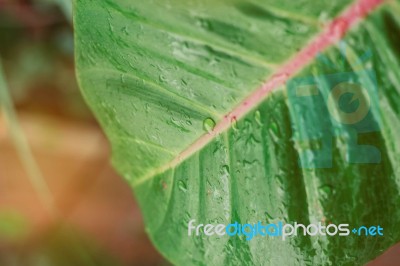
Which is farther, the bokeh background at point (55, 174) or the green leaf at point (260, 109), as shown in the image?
the bokeh background at point (55, 174)

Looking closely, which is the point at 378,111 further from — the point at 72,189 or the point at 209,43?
the point at 72,189

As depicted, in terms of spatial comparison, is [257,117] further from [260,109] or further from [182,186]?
[182,186]

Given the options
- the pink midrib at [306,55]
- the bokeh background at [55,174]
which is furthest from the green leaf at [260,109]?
the bokeh background at [55,174]

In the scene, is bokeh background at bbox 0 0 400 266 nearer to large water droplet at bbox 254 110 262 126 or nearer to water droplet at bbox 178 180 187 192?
water droplet at bbox 178 180 187 192

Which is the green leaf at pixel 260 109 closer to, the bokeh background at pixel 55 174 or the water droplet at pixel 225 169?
the water droplet at pixel 225 169

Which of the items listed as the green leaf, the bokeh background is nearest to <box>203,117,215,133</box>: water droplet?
the green leaf

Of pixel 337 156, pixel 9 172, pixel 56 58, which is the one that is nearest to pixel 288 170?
pixel 337 156

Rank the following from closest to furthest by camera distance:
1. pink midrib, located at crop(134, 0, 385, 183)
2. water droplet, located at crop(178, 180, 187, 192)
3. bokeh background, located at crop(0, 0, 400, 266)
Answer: pink midrib, located at crop(134, 0, 385, 183), water droplet, located at crop(178, 180, 187, 192), bokeh background, located at crop(0, 0, 400, 266)
